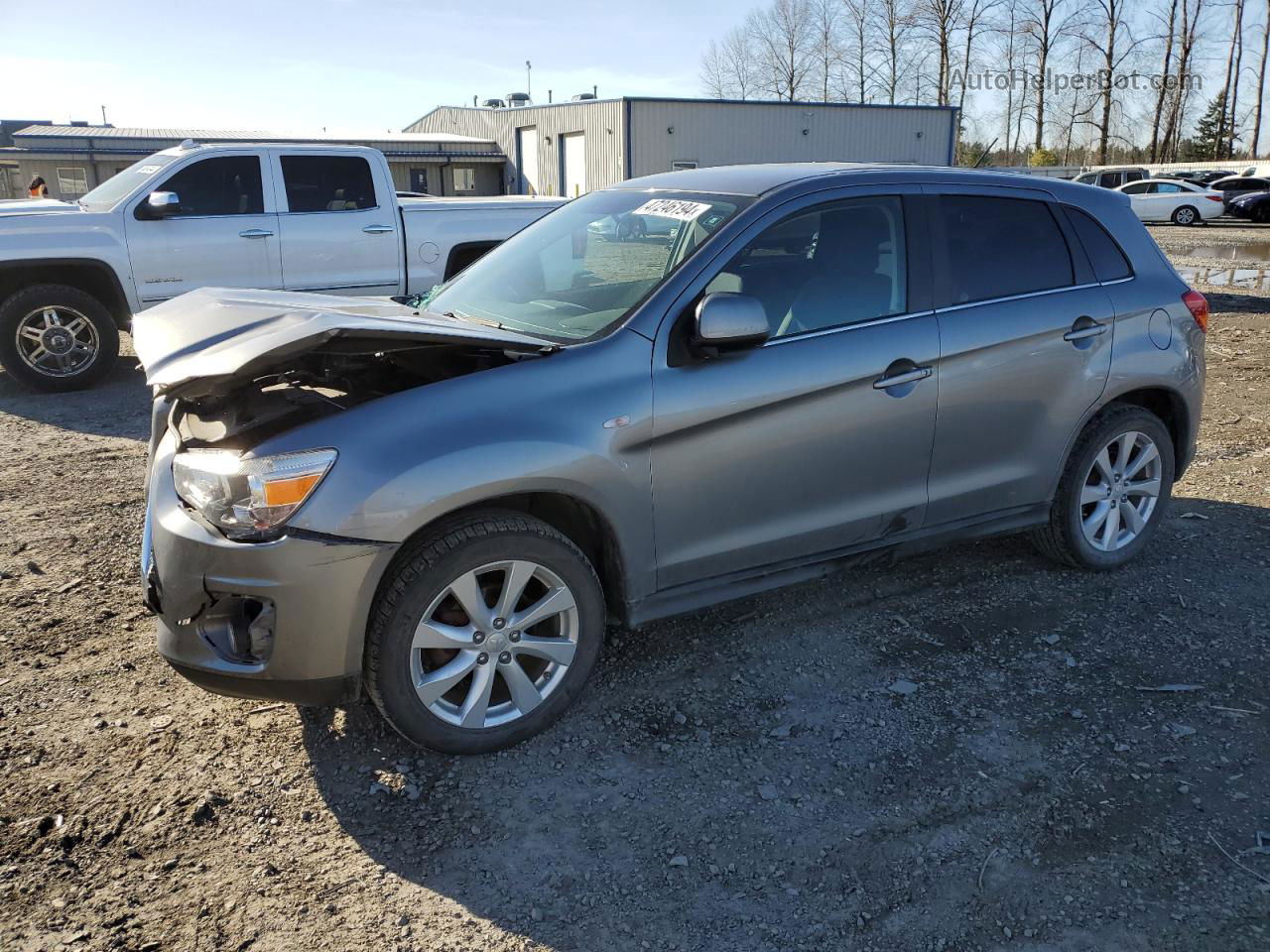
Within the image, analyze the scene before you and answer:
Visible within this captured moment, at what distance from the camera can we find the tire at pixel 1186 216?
104 feet

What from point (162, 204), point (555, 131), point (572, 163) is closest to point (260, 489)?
point (162, 204)

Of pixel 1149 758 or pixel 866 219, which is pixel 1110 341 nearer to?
pixel 866 219

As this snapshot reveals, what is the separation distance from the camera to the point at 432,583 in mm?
3047

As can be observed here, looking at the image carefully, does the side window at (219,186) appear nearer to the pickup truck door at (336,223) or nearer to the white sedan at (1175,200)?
the pickup truck door at (336,223)

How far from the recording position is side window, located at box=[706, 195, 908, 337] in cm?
370

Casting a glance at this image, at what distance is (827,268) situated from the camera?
3855 millimetres

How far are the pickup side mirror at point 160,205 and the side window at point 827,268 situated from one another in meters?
6.61

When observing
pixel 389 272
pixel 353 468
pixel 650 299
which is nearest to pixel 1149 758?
pixel 650 299

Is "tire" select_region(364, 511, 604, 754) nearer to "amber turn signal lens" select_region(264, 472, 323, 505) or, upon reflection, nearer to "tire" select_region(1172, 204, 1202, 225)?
"amber turn signal lens" select_region(264, 472, 323, 505)

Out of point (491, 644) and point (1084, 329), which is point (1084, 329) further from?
point (491, 644)

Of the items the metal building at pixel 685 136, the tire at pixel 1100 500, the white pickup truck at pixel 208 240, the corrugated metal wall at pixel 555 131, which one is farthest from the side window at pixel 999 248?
the metal building at pixel 685 136

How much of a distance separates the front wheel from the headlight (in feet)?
116

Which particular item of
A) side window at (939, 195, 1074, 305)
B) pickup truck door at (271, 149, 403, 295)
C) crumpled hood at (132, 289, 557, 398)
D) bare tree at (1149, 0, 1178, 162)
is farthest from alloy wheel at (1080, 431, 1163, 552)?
bare tree at (1149, 0, 1178, 162)

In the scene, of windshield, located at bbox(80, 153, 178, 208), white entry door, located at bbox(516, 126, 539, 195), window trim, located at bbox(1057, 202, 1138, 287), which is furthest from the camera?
white entry door, located at bbox(516, 126, 539, 195)
